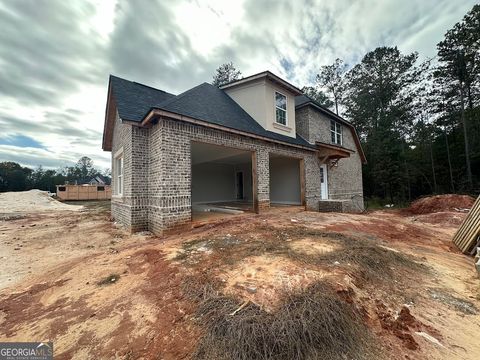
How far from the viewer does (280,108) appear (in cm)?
1155

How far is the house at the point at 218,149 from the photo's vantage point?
6738 millimetres

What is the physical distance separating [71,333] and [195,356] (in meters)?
1.42

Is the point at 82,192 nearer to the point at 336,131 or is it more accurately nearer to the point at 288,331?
the point at 336,131

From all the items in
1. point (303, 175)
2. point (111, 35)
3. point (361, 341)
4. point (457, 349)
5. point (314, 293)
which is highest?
point (111, 35)

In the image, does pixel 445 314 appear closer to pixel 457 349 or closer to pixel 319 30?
pixel 457 349

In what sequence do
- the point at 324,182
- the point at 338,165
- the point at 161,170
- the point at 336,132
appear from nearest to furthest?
the point at 161,170
the point at 324,182
the point at 338,165
the point at 336,132

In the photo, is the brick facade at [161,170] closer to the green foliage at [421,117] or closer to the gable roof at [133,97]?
the gable roof at [133,97]

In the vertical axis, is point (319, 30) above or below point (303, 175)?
above

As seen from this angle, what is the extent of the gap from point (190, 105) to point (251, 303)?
285 inches

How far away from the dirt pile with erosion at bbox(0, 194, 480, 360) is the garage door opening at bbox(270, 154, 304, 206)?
812cm

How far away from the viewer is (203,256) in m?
3.78

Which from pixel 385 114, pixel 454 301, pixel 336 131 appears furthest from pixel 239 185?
pixel 385 114

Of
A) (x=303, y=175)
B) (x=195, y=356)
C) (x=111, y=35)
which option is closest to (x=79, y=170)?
(x=111, y=35)

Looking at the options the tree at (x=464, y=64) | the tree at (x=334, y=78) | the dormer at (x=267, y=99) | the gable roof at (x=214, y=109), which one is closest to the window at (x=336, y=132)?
the gable roof at (x=214, y=109)
